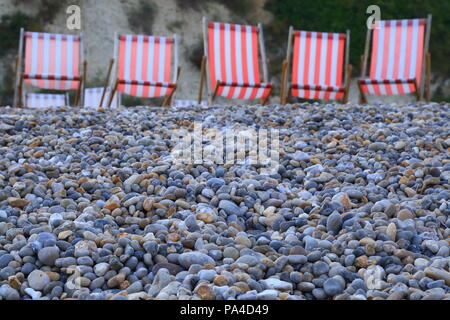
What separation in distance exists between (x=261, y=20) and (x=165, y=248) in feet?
33.1

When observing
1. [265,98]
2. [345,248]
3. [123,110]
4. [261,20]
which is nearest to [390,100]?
[261,20]

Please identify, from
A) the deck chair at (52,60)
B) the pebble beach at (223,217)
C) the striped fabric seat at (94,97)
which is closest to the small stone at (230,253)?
the pebble beach at (223,217)

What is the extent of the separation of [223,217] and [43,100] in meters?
7.74

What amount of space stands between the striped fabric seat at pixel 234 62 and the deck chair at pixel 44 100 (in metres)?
3.97

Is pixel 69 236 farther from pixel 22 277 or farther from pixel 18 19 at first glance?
pixel 18 19

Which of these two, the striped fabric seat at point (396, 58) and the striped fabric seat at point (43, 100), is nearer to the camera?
the striped fabric seat at point (396, 58)

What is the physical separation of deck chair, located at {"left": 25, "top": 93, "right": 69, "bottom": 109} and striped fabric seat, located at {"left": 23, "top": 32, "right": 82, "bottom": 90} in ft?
9.53

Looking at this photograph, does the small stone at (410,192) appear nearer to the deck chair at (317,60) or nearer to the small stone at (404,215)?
the small stone at (404,215)

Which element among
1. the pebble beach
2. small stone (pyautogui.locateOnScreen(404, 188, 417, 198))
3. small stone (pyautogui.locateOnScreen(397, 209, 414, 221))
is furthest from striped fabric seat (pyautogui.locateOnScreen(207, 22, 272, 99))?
small stone (pyautogui.locateOnScreen(397, 209, 414, 221))

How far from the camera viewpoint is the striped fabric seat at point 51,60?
6.16 meters

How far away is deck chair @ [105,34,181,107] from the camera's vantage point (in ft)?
19.1

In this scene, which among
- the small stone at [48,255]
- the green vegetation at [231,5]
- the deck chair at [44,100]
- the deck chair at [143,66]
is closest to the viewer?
the small stone at [48,255]

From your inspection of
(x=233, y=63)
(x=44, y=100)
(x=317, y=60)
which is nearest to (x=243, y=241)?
(x=233, y=63)

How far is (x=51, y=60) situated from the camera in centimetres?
617
